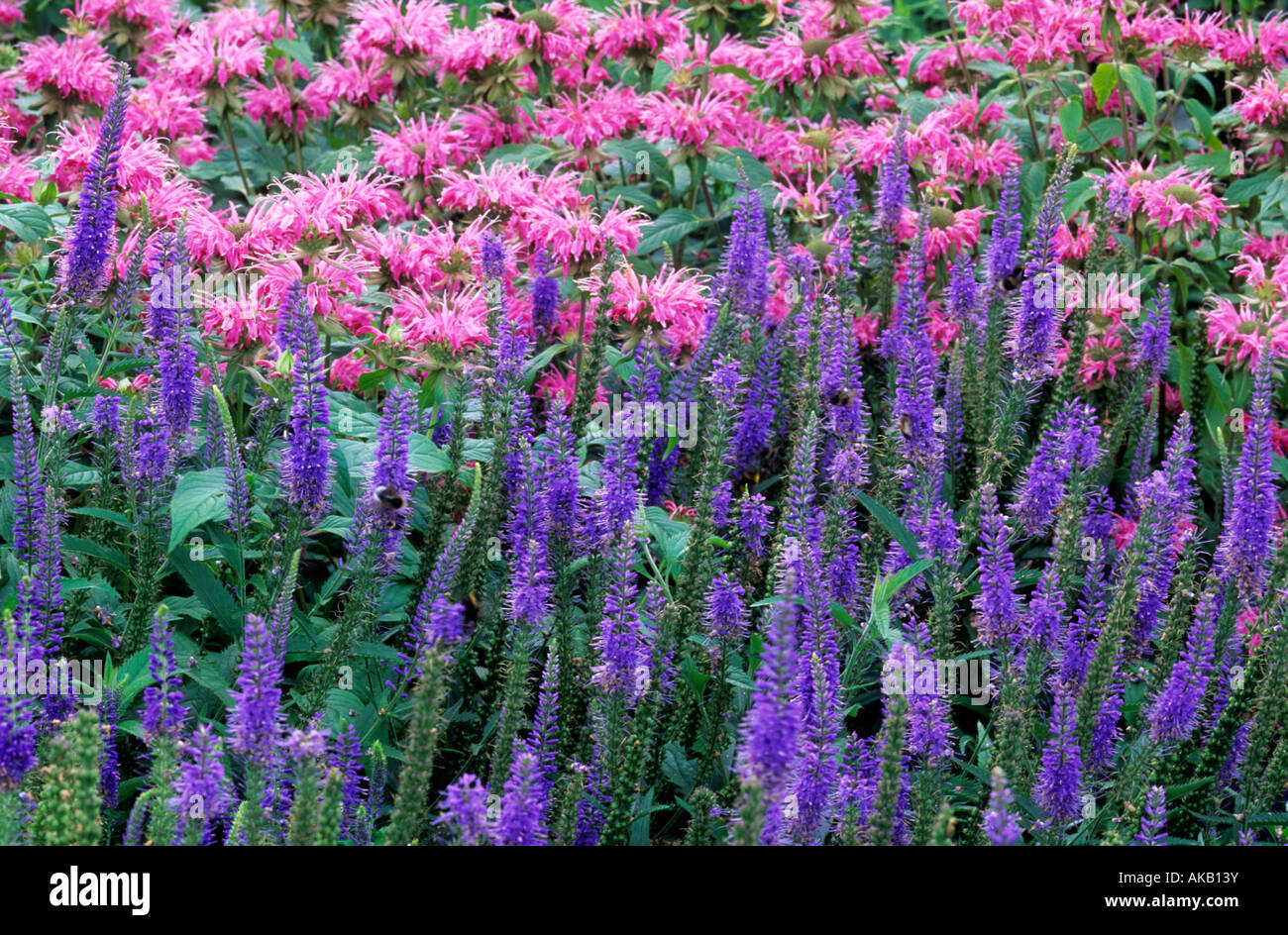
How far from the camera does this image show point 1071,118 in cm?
418

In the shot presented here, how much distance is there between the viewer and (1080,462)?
2934 mm

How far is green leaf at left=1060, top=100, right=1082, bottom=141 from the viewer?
13.7ft

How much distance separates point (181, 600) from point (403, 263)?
1.10m

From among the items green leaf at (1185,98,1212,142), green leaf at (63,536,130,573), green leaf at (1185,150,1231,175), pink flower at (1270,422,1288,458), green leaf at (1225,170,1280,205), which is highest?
green leaf at (1185,98,1212,142)

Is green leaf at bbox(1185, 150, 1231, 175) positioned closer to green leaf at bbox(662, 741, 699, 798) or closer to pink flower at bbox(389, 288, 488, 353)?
pink flower at bbox(389, 288, 488, 353)

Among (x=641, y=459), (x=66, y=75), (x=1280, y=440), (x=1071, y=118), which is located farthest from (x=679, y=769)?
(x=66, y=75)

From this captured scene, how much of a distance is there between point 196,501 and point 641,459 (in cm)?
113

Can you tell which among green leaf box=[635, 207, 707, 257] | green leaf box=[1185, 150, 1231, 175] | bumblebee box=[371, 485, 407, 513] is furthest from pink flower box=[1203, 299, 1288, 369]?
bumblebee box=[371, 485, 407, 513]

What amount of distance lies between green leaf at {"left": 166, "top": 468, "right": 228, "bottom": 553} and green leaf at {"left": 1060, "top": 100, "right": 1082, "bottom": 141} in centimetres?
285

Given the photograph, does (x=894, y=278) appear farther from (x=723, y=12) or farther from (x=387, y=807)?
(x=387, y=807)

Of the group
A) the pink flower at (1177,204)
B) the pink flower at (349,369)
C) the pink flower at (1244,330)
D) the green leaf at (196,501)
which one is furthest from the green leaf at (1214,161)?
the green leaf at (196,501)

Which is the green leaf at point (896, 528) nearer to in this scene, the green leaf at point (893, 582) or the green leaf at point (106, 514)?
the green leaf at point (893, 582)

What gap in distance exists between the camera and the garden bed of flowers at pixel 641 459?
221 cm

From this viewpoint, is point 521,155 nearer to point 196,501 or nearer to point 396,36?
point 396,36
